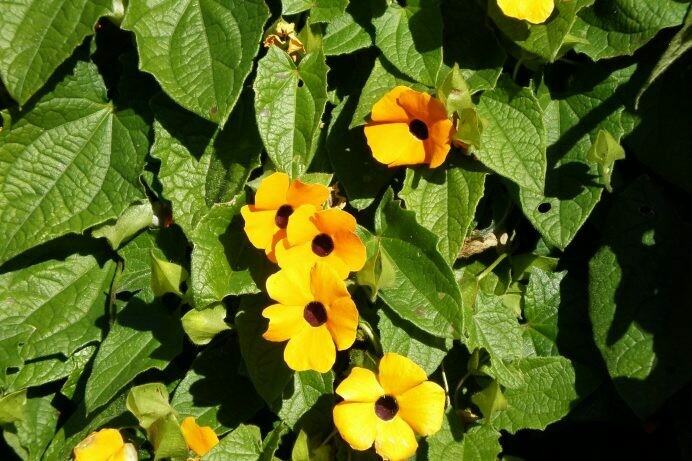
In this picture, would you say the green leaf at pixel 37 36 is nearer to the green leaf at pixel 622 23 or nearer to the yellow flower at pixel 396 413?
the yellow flower at pixel 396 413

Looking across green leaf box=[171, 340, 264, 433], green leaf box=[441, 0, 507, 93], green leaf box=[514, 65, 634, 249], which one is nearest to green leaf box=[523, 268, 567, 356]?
green leaf box=[514, 65, 634, 249]

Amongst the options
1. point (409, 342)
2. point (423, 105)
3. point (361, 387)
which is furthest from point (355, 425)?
point (423, 105)

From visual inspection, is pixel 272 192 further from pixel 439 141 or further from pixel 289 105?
pixel 439 141

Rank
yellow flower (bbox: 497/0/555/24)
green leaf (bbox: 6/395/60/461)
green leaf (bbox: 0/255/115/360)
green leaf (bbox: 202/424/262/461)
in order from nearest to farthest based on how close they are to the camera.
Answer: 1. yellow flower (bbox: 497/0/555/24)
2. green leaf (bbox: 202/424/262/461)
3. green leaf (bbox: 0/255/115/360)
4. green leaf (bbox: 6/395/60/461)

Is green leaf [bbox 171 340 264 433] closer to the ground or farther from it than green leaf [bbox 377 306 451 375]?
closer to the ground

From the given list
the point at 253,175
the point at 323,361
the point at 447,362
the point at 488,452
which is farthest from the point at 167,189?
the point at 488,452

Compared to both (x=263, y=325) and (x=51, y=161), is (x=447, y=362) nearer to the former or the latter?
(x=263, y=325)

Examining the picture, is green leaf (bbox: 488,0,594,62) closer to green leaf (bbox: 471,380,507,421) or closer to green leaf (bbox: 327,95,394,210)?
green leaf (bbox: 327,95,394,210)
